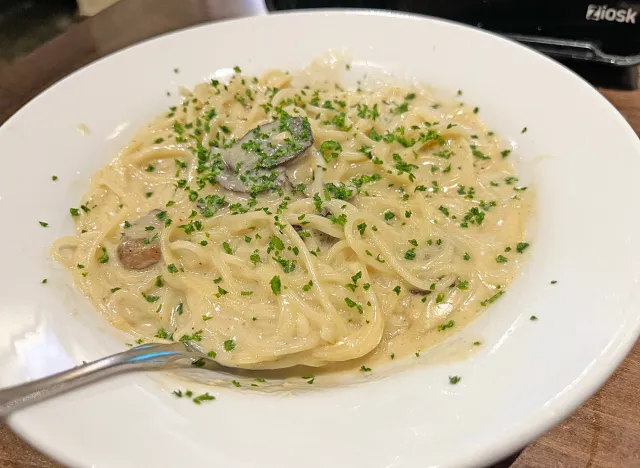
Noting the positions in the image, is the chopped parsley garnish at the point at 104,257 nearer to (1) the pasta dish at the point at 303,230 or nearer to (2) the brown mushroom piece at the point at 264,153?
(1) the pasta dish at the point at 303,230

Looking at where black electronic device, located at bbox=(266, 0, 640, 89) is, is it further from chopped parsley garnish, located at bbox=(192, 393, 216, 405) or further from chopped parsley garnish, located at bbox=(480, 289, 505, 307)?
chopped parsley garnish, located at bbox=(192, 393, 216, 405)

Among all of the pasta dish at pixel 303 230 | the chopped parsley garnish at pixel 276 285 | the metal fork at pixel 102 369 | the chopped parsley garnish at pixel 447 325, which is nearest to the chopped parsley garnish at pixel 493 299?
the pasta dish at pixel 303 230

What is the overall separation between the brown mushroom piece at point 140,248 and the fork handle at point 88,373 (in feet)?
2.53

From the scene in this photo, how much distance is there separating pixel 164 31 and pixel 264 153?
286cm

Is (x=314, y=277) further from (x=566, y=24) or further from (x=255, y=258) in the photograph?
(x=566, y=24)

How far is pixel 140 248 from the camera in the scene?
118 inches

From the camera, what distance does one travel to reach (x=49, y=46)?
16.7 ft

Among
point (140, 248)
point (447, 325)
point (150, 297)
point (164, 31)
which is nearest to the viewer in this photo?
point (447, 325)

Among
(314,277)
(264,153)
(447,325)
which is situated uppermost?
(264,153)

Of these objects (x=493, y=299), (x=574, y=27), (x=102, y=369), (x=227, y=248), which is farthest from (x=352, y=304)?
(x=574, y=27)

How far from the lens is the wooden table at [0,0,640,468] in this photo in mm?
2254

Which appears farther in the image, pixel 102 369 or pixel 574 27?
pixel 574 27

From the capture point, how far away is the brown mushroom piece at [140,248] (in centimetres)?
300

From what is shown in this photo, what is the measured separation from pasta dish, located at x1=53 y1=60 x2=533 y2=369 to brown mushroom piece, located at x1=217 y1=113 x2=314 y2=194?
0.01 m
